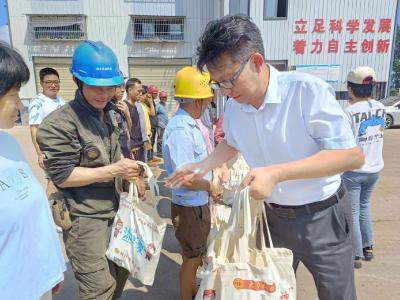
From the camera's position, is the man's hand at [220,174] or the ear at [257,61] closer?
the ear at [257,61]

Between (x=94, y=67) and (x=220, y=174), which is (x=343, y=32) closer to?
(x=220, y=174)

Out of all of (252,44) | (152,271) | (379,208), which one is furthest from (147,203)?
(379,208)

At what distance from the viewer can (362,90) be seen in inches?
117

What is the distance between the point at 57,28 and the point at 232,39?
63.4ft

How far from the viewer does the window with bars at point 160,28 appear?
703 inches

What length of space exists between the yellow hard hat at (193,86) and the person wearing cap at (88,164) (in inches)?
19.9

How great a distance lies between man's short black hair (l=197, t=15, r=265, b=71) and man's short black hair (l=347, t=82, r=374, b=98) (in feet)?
6.45

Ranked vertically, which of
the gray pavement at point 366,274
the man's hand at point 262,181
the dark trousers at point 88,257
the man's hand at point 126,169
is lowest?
the gray pavement at point 366,274

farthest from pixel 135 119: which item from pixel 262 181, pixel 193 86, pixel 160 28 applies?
pixel 160 28

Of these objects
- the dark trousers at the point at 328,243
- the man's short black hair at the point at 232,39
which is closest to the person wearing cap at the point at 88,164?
the man's short black hair at the point at 232,39

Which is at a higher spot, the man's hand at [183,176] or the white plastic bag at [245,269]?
the man's hand at [183,176]

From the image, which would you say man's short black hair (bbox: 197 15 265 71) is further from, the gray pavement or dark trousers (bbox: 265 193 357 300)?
the gray pavement

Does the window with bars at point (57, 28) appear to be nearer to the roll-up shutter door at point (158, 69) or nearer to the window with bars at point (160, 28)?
the window with bars at point (160, 28)

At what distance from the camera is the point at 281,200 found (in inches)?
62.7
